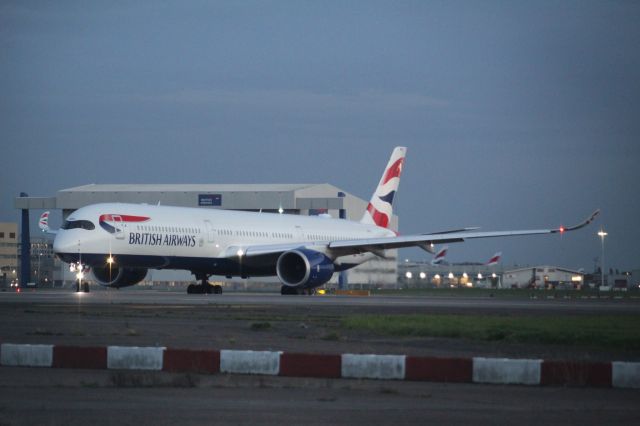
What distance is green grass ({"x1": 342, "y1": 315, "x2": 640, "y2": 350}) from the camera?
23500 mm

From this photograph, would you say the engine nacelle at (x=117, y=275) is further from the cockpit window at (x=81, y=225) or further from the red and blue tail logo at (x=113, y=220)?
the cockpit window at (x=81, y=225)

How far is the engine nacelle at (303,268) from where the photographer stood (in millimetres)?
55312

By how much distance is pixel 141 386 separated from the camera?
14.8 m

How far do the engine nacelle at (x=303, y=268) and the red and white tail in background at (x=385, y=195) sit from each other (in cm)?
1393

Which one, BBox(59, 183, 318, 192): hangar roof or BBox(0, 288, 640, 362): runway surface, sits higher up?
BBox(59, 183, 318, 192): hangar roof

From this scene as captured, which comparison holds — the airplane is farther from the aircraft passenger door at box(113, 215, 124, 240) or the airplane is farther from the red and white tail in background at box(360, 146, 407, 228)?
the red and white tail in background at box(360, 146, 407, 228)

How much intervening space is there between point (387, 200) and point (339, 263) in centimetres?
794

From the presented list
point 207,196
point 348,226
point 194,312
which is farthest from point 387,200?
point 194,312

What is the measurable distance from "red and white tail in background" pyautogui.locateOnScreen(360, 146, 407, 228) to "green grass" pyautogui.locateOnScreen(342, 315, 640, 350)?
38698 mm

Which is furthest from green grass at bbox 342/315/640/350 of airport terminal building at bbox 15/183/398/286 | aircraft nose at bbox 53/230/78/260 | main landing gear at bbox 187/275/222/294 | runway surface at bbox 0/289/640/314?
airport terminal building at bbox 15/183/398/286

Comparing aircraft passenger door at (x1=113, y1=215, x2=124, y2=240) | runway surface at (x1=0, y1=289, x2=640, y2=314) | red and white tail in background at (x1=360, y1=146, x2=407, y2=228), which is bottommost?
runway surface at (x1=0, y1=289, x2=640, y2=314)

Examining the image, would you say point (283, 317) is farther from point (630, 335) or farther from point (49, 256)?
point (49, 256)

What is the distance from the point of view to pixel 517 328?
26344mm

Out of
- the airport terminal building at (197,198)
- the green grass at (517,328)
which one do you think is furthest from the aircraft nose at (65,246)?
the airport terminal building at (197,198)
